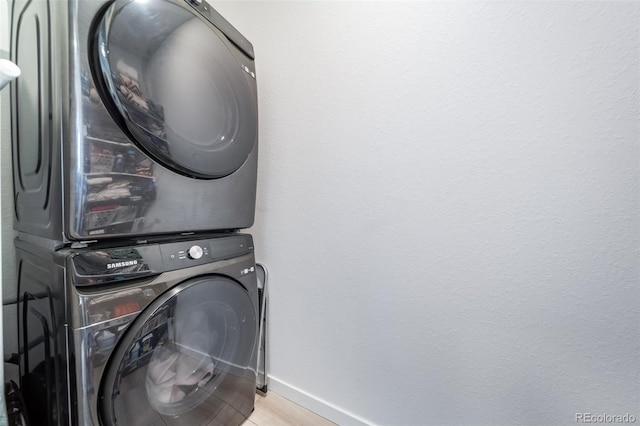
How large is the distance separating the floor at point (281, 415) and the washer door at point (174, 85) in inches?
39.9

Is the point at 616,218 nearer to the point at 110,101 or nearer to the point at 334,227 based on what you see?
the point at 334,227

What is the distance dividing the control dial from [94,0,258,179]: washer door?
235 mm

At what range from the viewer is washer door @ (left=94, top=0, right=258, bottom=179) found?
0.64 m

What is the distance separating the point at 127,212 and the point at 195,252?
8.5 inches

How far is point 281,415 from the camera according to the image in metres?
1.13

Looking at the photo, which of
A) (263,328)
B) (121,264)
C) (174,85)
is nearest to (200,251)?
(121,264)

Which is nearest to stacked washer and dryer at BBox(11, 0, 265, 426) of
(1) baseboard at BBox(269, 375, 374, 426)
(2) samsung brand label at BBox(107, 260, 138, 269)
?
Result: (2) samsung brand label at BBox(107, 260, 138, 269)

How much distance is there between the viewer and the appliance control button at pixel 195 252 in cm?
81

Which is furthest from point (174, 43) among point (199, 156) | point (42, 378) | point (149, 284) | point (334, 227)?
point (42, 378)

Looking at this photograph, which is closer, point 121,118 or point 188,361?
point 121,118

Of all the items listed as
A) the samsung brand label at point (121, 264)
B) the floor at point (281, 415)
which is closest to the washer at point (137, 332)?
the samsung brand label at point (121, 264)

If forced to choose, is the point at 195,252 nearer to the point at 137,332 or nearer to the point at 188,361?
the point at 137,332

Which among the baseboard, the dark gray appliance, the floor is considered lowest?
the floor

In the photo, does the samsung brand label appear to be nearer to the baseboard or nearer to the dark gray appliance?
the dark gray appliance
